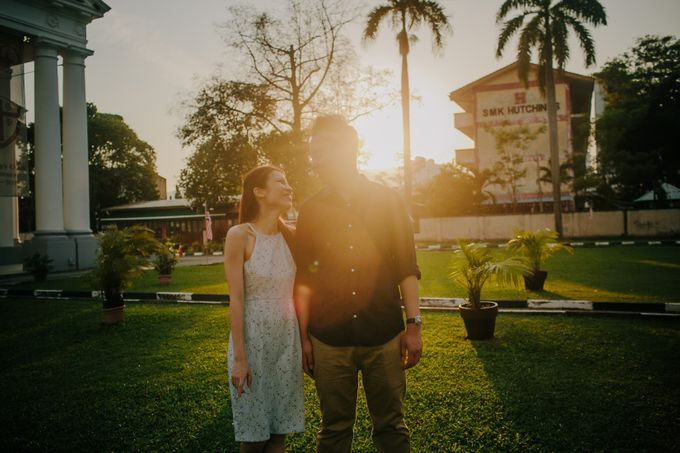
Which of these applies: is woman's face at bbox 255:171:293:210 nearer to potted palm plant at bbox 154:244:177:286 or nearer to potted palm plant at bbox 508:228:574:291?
potted palm plant at bbox 508:228:574:291

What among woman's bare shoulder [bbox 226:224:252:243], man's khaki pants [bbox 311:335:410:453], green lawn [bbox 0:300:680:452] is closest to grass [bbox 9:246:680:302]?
green lawn [bbox 0:300:680:452]

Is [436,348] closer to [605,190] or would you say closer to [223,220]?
[605,190]

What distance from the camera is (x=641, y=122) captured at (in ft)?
112

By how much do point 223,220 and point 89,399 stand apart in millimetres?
40070

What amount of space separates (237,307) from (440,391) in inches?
108

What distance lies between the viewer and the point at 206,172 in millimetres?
24328

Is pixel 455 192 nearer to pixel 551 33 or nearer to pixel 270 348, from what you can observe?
pixel 551 33

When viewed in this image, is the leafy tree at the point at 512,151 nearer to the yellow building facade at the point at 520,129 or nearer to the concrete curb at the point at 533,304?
the yellow building facade at the point at 520,129

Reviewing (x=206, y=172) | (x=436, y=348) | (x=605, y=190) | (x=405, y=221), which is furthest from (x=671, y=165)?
(x=405, y=221)

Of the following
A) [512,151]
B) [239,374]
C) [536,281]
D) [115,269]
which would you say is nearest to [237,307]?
[239,374]

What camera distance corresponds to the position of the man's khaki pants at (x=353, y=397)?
2467 mm

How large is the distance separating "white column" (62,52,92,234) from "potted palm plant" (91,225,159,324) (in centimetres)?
1293

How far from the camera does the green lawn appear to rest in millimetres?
3453

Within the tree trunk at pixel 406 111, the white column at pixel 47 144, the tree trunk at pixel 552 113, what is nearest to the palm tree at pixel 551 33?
the tree trunk at pixel 552 113
